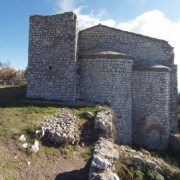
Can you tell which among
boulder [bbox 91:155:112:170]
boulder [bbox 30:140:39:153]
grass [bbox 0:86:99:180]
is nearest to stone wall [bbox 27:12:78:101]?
grass [bbox 0:86:99:180]

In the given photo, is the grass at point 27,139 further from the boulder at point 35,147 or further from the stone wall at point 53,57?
the stone wall at point 53,57

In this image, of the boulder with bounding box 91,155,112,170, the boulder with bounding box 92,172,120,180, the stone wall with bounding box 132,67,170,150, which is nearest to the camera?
the boulder with bounding box 92,172,120,180

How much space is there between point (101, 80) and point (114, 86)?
941 millimetres

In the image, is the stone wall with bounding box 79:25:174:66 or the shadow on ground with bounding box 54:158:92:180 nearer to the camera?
the shadow on ground with bounding box 54:158:92:180

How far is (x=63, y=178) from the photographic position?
4598mm

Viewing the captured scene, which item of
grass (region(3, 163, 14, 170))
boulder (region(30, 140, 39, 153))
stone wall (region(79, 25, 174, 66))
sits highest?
stone wall (region(79, 25, 174, 66))

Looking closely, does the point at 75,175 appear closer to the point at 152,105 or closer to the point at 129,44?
the point at 152,105

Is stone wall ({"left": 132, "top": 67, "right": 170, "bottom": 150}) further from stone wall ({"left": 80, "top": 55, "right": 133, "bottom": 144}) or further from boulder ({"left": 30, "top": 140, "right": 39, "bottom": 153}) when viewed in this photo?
boulder ({"left": 30, "top": 140, "right": 39, "bottom": 153})

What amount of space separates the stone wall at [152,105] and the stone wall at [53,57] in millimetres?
4696

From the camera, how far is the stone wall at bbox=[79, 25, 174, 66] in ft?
40.2

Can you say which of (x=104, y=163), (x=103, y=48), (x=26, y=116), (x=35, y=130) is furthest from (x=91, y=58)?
(x=104, y=163)

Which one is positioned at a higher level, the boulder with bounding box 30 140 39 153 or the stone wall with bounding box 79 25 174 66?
the stone wall with bounding box 79 25 174 66

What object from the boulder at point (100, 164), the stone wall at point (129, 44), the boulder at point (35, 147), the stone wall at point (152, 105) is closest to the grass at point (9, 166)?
the boulder at point (35, 147)

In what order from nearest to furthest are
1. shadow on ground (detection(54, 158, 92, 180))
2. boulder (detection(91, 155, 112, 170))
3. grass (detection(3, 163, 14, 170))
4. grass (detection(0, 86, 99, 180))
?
boulder (detection(91, 155, 112, 170)) < grass (detection(3, 163, 14, 170)) < shadow on ground (detection(54, 158, 92, 180)) < grass (detection(0, 86, 99, 180))
